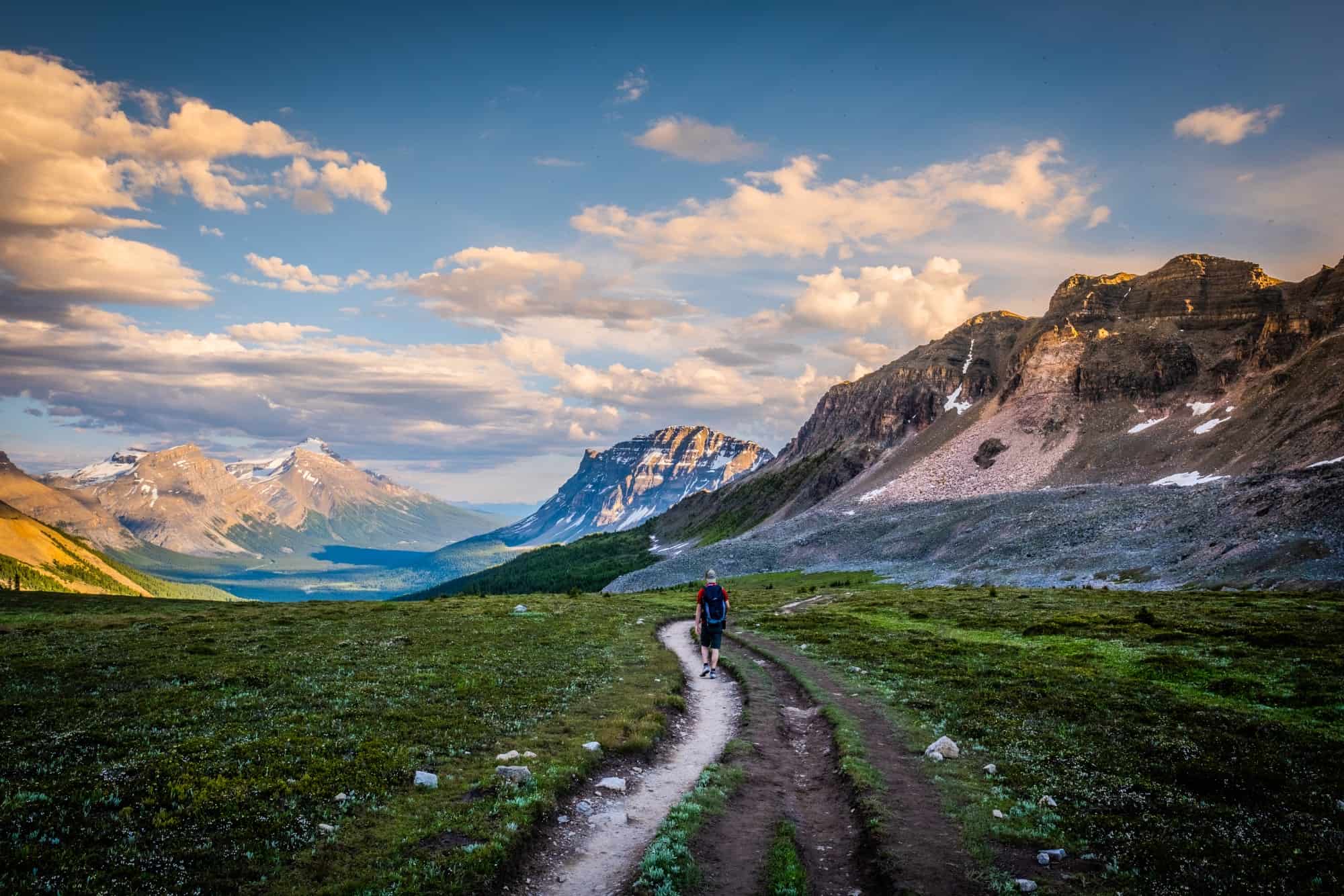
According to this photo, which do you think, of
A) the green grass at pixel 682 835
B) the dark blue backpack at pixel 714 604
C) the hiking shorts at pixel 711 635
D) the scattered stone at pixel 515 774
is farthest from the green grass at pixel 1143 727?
the scattered stone at pixel 515 774

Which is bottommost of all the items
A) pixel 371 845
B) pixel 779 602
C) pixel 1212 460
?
pixel 779 602

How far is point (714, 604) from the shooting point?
34.6 meters

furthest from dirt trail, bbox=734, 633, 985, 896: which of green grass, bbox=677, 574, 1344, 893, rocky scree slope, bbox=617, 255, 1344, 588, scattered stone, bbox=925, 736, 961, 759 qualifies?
rocky scree slope, bbox=617, 255, 1344, 588

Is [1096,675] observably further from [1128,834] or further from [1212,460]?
[1212,460]

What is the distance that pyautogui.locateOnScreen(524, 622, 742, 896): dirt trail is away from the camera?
1425cm

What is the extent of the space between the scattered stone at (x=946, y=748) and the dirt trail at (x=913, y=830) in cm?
47

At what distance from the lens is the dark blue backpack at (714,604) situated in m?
34.4

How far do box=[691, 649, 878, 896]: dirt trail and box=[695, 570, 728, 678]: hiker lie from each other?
6731mm

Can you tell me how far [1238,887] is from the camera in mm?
12516

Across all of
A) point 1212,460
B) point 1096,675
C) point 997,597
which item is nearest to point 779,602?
point 997,597

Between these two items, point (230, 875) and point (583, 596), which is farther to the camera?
point (583, 596)

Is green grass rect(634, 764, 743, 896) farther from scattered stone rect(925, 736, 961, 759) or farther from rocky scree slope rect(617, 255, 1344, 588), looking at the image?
rocky scree slope rect(617, 255, 1344, 588)

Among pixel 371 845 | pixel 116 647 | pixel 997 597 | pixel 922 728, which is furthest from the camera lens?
pixel 997 597

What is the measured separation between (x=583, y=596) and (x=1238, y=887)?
8016 cm
